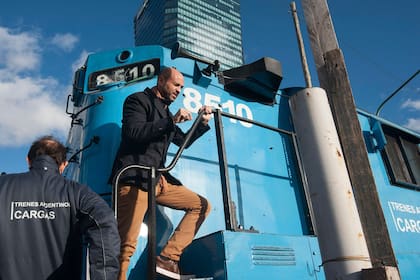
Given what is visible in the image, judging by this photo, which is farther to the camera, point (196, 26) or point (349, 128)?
point (196, 26)

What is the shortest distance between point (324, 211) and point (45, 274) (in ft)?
4.30

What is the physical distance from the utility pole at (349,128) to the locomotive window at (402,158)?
3.44m

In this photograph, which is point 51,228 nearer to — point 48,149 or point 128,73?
point 48,149

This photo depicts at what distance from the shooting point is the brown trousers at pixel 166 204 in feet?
7.39

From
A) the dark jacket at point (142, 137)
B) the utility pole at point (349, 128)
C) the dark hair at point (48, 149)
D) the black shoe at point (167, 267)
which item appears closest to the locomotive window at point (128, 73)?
the dark jacket at point (142, 137)

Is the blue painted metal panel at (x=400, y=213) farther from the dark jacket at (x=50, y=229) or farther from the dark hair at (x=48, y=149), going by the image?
the dark hair at (x=48, y=149)

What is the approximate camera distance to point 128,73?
3604 mm

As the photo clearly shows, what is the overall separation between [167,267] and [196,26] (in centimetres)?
8590

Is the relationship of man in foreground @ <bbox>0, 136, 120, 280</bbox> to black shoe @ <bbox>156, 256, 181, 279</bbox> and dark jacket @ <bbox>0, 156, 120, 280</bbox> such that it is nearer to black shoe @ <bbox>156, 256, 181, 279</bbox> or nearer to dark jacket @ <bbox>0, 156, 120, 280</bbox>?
dark jacket @ <bbox>0, 156, 120, 280</bbox>

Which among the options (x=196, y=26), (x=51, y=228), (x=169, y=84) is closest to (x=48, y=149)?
(x=51, y=228)

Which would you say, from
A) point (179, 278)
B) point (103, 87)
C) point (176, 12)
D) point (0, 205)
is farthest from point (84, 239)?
point (176, 12)

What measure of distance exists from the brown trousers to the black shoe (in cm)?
3

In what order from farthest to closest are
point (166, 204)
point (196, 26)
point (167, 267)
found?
point (196, 26), point (166, 204), point (167, 267)

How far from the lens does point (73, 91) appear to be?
413 cm
